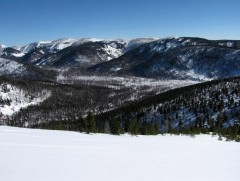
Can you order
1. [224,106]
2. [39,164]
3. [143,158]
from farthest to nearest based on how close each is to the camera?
[224,106] → [143,158] → [39,164]

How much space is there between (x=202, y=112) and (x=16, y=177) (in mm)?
183273

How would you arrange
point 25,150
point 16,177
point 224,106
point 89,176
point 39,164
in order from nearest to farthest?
point 16,177
point 89,176
point 39,164
point 25,150
point 224,106

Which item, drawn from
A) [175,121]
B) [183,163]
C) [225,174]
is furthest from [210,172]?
[175,121]

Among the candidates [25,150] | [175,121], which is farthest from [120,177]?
[175,121]

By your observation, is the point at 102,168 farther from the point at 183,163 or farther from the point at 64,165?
the point at 183,163

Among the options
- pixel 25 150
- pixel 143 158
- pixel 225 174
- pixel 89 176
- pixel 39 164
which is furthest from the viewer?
pixel 143 158

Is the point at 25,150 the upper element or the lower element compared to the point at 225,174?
upper

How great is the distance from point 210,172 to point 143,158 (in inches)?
212

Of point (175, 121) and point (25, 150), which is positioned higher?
point (25, 150)

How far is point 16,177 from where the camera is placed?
52.2 feet

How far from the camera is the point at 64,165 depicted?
1939cm

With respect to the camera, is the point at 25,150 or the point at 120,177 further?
→ the point at 25,150

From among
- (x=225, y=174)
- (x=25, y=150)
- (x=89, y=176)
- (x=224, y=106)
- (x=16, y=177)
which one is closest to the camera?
(x=16, y=177)

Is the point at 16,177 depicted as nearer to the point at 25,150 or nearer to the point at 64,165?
the point at 64,165
